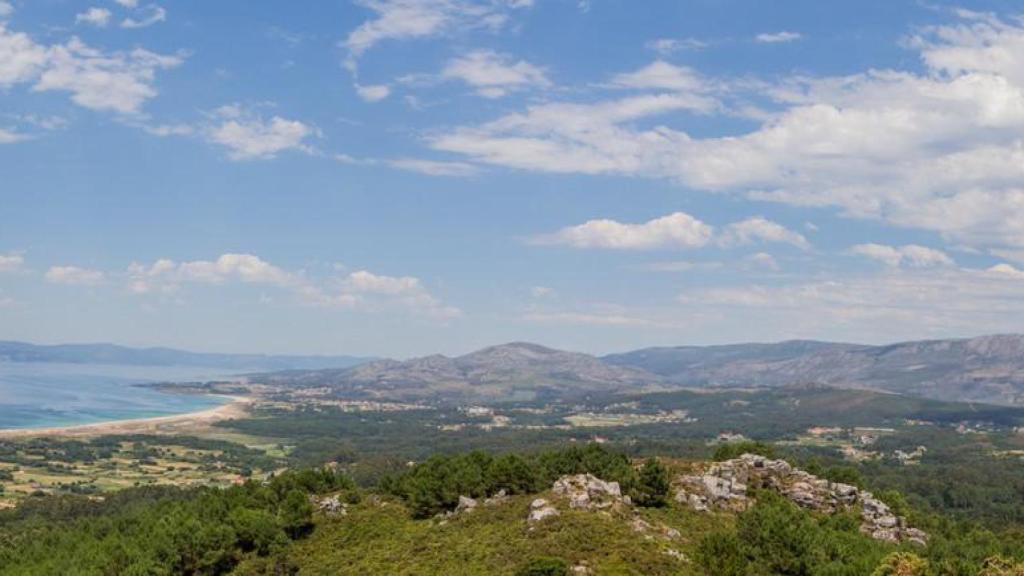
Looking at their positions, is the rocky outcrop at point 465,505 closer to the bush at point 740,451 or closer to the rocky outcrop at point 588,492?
the rocky outcrop at point 588,492

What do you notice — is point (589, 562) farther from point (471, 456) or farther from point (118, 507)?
point (118, 507)

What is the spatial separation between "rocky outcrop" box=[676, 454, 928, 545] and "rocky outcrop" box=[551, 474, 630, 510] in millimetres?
11472

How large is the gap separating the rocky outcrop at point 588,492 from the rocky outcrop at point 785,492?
11.5m

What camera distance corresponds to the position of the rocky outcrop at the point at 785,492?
111m

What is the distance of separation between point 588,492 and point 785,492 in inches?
1390

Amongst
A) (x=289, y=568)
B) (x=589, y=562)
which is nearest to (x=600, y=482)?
(x=589, y=562)

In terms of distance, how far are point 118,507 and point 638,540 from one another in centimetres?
15558

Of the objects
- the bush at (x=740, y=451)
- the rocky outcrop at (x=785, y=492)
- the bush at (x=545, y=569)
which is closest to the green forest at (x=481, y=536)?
the bush at (x=545, y=569)

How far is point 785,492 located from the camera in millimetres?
117062

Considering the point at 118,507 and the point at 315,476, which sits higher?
the point at 315,476

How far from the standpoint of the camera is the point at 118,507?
192m

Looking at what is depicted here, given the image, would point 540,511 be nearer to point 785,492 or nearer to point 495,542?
point 495,542

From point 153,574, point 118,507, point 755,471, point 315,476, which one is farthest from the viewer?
point 118,507

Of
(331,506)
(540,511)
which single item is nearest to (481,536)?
(540,511)
